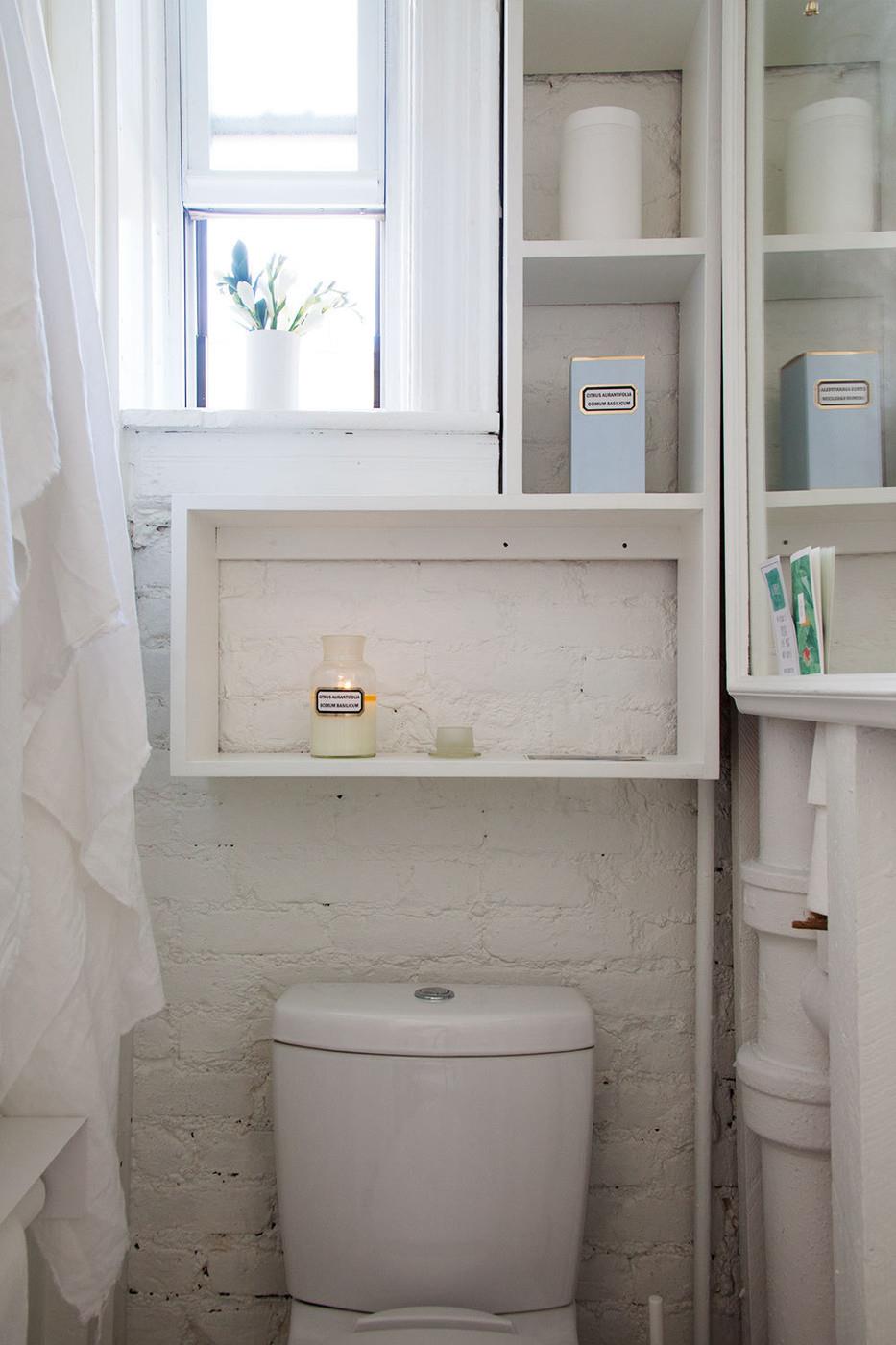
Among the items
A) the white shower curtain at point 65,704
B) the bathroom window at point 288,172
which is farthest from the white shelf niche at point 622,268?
the white shower curtain at point 65,704

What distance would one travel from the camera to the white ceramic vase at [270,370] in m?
1.42

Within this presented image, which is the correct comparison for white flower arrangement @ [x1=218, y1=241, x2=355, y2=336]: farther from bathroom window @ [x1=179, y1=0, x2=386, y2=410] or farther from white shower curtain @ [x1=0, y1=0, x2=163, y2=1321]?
white shower curtain @ [x1=0, y1=0, x2=163, y2=1321]

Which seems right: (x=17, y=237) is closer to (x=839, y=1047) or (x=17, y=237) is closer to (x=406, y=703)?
(x=406, y=703)

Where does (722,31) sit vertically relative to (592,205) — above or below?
above

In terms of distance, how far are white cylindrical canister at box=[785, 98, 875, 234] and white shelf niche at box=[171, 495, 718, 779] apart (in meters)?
0.35

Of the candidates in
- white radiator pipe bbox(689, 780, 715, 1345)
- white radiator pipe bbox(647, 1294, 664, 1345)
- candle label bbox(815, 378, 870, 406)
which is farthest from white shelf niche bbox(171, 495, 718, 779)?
white radiator pipe bbox(647, 1294, 664, 1345)

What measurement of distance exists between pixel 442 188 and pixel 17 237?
739mm

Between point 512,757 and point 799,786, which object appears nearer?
point 799,786

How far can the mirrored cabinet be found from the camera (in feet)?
2.57

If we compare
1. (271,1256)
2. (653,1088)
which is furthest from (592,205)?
(271,1256)

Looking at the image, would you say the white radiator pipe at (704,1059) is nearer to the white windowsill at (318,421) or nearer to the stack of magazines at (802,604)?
the stack of magazines at (802,604)

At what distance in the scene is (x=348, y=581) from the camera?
1.39 metres

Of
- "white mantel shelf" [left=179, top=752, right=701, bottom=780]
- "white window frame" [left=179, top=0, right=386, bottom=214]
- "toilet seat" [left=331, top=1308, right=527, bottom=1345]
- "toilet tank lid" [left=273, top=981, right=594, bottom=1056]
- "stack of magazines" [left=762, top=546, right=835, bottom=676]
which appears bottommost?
"toilet seat" [left=331, top=1308, right=527, bottom=1345]

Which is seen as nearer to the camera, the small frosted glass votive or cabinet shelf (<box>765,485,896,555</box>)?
cabinet shelf (<box>765,485,896,555</box>)
